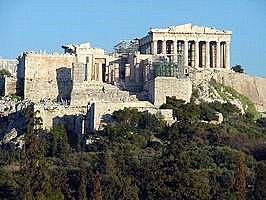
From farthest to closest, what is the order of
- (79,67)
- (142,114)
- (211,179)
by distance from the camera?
1. (79,67)
2. (142,114)
3. (211,179)

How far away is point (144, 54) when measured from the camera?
7112cm

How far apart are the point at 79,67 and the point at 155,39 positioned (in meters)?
6.83

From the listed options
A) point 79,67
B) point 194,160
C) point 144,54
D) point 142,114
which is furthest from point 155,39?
point 194,160

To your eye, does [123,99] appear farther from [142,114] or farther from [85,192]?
[85,192]

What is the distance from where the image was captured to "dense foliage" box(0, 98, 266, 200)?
49.2m

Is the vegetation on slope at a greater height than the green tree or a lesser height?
greater

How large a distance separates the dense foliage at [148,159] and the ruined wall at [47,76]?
18.9 feet

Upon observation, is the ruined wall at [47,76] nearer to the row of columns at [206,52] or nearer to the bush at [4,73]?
the row of columns at [206,52]

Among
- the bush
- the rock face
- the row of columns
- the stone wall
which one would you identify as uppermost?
the row of columns

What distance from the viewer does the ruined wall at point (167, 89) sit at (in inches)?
2510

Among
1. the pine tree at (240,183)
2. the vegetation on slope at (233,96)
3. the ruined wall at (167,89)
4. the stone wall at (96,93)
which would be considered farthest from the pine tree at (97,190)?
the vegetation on slope at (233,96)

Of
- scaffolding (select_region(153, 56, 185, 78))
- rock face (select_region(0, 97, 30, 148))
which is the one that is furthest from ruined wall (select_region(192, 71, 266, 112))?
rock face (select_region(0, 97, 30, 148))

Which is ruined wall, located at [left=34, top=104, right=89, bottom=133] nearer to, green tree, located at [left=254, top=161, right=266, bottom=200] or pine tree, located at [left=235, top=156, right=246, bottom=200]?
pine tree, located at [left=235, top=156, right=246, bottom=200]

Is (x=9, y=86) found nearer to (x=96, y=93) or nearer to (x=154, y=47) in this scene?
(x=96, y=93)
